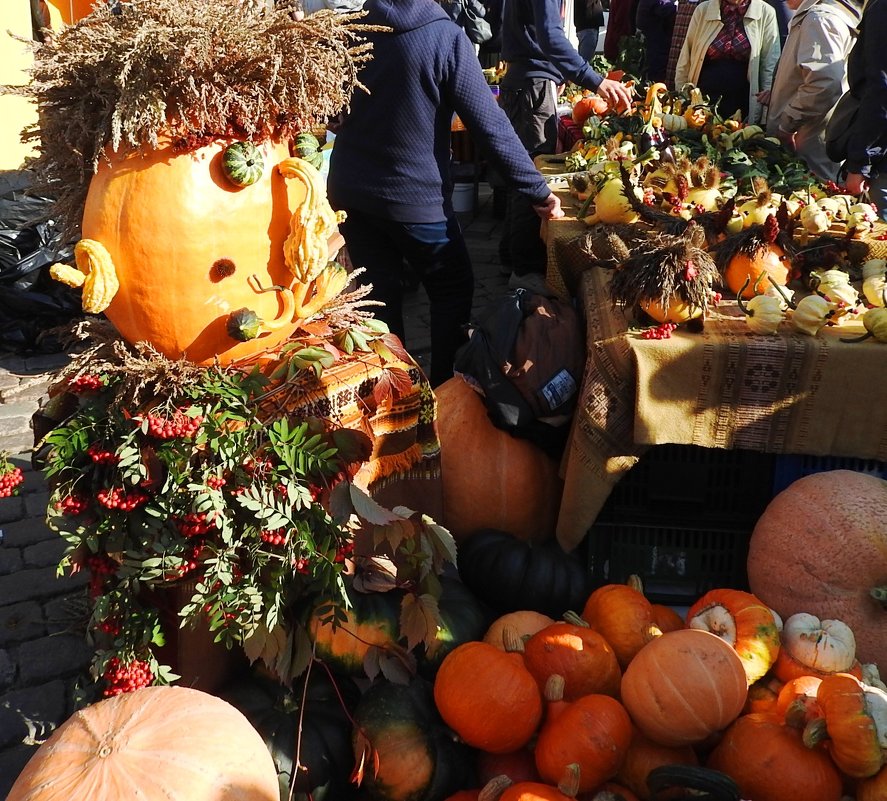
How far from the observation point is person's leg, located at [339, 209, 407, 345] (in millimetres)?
3660

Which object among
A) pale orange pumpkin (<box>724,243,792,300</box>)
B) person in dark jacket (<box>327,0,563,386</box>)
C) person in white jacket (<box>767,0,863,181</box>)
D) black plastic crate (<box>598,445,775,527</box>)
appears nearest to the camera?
black plastic crate (<box>598,445,775,527</box>)

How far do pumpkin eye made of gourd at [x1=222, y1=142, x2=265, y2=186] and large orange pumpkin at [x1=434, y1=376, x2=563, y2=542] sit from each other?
127 cm

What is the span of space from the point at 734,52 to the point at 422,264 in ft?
12.6

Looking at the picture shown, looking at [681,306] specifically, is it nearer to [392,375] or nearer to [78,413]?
[392,375]

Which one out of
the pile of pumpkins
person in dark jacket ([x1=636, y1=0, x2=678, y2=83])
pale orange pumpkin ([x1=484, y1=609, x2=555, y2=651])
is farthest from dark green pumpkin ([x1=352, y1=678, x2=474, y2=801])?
person in dark jacket ([x1=636, y1=0, x2=678, y2=83])

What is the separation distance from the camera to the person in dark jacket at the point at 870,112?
4059mm

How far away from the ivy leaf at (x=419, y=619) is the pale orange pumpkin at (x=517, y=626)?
27cm

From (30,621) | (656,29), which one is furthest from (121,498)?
(656,29)

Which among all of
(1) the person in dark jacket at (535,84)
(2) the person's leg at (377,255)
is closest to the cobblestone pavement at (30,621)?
(2) the person's leg at (377,255)

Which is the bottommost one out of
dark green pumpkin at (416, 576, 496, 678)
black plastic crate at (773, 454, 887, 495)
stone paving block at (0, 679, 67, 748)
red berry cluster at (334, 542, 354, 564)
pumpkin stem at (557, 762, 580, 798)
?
stone paving block at (0, 679, 67, 748)

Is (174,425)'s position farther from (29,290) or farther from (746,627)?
(29,290)

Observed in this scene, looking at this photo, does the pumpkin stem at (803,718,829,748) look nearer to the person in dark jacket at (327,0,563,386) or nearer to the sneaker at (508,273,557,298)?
the sneaker at (508,273,557,298)

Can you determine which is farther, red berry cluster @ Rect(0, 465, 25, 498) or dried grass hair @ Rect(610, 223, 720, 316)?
dried grass hair @ Rect(610, 223, 720, 316)

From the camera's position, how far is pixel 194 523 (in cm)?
194
